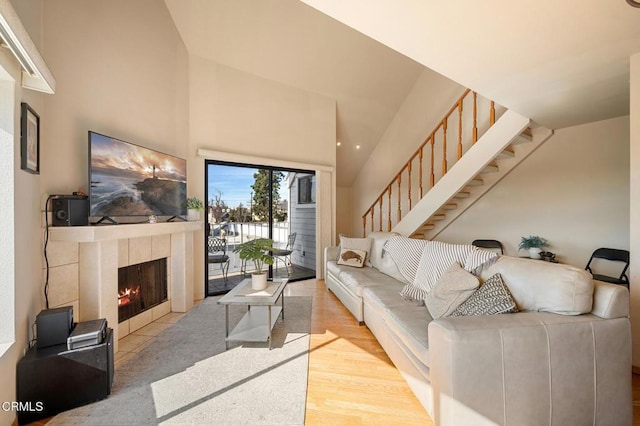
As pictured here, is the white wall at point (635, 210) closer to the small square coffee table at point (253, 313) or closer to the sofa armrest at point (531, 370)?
the sofa armrest at point (531, 370)

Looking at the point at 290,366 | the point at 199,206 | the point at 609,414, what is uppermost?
the point at 199,206

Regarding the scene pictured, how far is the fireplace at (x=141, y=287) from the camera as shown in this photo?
270cm

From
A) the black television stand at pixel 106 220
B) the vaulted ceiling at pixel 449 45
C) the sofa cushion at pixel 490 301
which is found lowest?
the sofa cushion at pixel 490 301

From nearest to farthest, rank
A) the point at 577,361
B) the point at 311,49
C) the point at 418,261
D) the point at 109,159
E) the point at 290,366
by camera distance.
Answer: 1. the point at 577,361
2. the point at 290,366
3. the point at 109,159
4. the point at 418,261
5. the point at 311,49

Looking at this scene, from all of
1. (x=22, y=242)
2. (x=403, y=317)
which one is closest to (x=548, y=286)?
(x=403, y=317)

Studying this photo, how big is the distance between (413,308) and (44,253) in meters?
2.89

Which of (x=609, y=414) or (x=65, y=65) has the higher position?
(x=65, y=65)

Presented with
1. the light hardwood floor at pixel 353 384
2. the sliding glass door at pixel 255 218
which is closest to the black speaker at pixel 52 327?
the light hardwood floor at pixel 353 384

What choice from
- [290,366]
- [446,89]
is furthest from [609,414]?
[446,89]

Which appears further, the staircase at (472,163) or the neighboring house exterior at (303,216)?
the neighboring house exterior at (303,216)

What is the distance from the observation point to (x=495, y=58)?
6.01 feet

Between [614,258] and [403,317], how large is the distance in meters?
3.03

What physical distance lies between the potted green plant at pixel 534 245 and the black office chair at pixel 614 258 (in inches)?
19.4

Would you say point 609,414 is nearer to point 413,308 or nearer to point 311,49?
point 413,308
